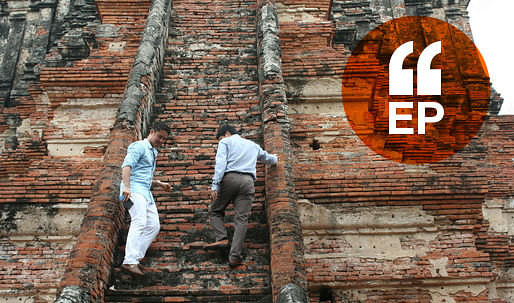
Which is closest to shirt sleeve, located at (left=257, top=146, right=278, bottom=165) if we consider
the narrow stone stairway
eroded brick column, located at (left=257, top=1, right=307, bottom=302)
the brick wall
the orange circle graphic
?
eroded brick column, located at (left=257, top=1, right=307, bottom=302)

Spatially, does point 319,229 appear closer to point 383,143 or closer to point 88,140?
point 383,143

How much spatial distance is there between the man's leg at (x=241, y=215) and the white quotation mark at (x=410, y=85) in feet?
10.8

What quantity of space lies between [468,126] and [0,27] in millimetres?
13765

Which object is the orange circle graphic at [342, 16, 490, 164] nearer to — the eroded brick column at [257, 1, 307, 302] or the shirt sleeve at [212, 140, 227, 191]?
the eroded brick column at [257, 1, 307, 302]

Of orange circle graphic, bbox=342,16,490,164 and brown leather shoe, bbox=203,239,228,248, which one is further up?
orange circle graphic, bbox=342,16,490,164

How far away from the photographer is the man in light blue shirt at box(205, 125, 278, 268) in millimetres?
4992

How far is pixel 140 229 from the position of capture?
493 cm

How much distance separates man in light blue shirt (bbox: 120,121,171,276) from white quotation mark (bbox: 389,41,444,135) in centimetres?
384

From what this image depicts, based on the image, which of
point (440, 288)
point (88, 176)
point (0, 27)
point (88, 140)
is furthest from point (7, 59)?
point (440, 288)

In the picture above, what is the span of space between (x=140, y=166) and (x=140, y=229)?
0.62m

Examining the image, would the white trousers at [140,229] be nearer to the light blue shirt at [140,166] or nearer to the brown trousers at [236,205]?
the light blue shirt at [140,166]

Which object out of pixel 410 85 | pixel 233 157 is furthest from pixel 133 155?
pixel 410 85

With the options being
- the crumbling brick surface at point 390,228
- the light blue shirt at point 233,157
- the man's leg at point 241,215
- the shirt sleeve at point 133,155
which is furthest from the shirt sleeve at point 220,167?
the crumbling brick surface at point 390,228

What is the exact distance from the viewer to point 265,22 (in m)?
8.01
